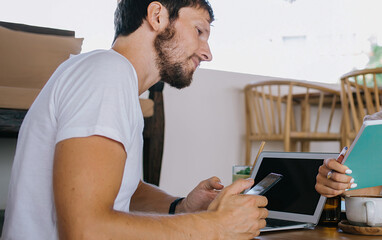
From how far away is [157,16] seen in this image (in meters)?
0.96

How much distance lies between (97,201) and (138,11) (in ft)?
1.64

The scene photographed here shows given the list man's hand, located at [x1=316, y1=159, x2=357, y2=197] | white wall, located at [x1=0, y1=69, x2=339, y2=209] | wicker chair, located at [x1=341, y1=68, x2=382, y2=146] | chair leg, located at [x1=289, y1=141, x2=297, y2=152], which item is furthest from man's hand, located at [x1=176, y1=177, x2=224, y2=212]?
chair leg, located at [x1=289, y1=141, x2=297, y2=152]

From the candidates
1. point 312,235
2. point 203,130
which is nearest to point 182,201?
point 312,235

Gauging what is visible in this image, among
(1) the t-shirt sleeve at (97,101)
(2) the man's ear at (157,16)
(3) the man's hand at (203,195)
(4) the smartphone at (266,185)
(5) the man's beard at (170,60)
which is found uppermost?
(2) the man's ear at (157,16)

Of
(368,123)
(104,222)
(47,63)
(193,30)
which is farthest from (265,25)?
(104,222)

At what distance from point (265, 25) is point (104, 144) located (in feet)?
10.6

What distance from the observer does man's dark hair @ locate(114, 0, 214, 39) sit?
0.96 m

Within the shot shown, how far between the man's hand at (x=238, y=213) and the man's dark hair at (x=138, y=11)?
42cm

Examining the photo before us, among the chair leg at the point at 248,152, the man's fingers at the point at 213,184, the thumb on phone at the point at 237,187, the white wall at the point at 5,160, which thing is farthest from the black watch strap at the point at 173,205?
the chair leg at the point at 248,152

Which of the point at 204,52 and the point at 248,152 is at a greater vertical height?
the point at 204,52

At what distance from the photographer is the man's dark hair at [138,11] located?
962 mm

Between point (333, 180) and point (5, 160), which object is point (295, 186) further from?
point (5, 160)

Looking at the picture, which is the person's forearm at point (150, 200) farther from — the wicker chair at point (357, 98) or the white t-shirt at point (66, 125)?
the wicker chair at point (357, 98)

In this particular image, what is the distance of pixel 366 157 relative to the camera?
0.82m
